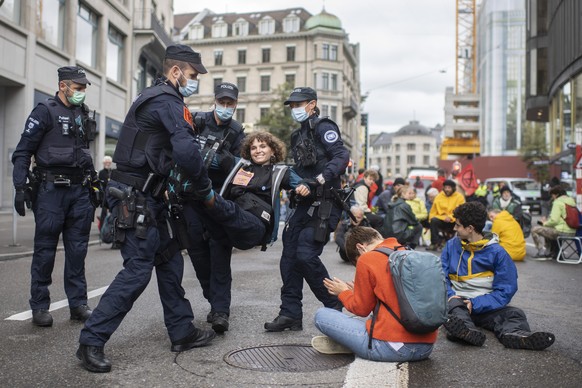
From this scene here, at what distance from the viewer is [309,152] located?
18.1 feet

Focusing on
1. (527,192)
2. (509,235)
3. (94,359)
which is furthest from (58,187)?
(527,192)

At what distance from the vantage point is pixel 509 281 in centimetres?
521

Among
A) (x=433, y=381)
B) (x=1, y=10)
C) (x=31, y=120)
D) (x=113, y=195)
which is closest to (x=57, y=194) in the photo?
(x=31, y=120)

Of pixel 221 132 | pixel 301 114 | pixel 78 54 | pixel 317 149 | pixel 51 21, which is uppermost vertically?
pixel 51 21

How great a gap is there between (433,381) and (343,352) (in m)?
0.75

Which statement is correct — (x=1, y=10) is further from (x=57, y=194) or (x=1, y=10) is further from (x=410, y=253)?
(x=410, y=253)

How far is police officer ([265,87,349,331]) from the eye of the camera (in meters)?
5.26

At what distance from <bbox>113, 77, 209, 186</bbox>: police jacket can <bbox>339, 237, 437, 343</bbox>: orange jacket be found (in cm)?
112

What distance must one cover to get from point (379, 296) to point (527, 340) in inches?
47.7

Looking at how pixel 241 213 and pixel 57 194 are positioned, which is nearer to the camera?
pixel 241 213

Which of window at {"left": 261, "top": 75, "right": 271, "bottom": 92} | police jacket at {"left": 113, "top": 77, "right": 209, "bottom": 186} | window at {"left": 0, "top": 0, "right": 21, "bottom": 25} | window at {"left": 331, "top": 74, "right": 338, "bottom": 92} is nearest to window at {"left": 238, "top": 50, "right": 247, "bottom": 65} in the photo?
window at {"left": 261, "top": 75, "right": 271, "bottom": 92}

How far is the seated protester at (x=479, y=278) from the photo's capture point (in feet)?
16.7

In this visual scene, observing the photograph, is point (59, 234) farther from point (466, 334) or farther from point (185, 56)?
point (466, 334)

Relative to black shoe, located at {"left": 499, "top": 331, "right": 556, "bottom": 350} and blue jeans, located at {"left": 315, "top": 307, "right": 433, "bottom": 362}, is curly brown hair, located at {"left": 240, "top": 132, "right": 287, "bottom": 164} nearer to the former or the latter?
blue jeans, located at {"left": 315, "top": 307, "right": 433, "bottom": 362}
